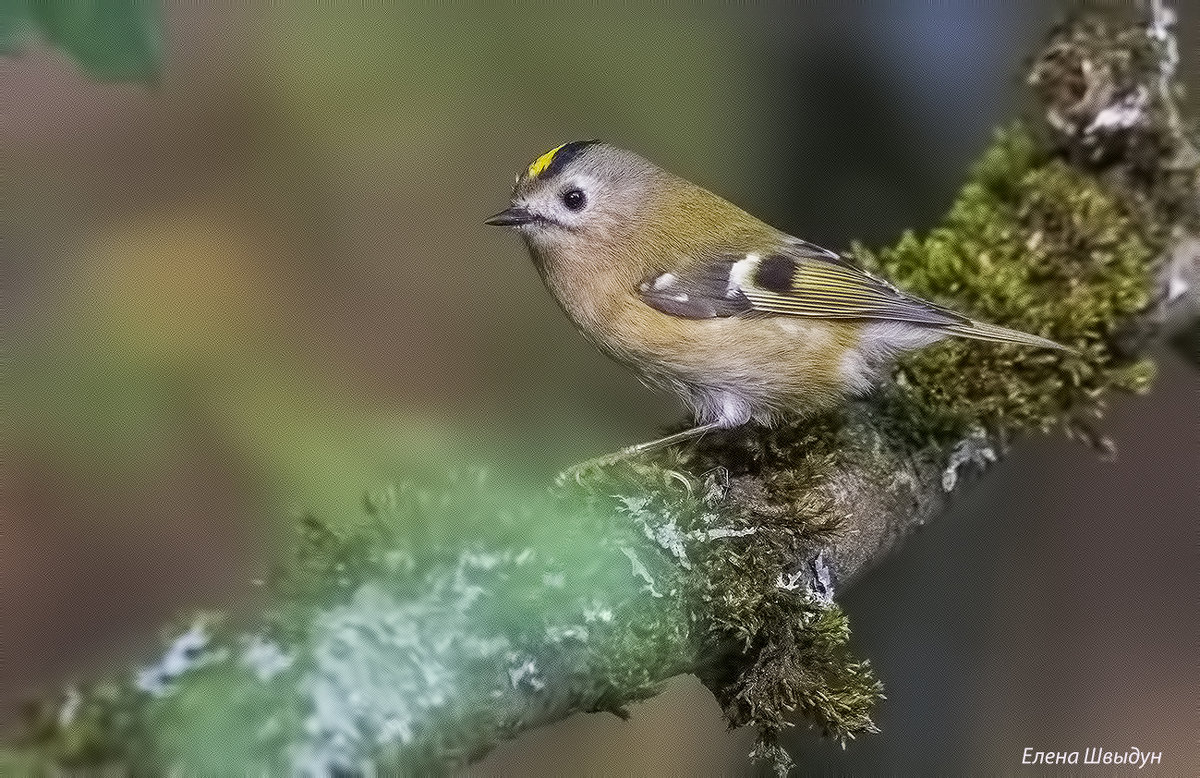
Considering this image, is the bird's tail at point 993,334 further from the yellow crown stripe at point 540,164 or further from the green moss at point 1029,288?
the yellow crown stripe at point 540,164

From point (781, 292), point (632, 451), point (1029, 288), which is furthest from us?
point (1029, 288)

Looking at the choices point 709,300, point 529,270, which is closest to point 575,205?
point 709,300

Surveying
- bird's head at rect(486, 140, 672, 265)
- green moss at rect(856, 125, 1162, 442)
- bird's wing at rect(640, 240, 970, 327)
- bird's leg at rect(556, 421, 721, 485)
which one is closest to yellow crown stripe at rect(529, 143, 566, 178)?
bird's head at rect(486, 140, 672, 265)

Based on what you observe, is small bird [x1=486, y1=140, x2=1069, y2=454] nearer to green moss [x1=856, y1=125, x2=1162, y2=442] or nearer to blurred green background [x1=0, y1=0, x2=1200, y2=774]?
green moss [x1=856, y1=125, x2=1162, y2=442]

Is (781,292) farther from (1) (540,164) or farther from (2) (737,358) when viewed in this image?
(1) (540,164)

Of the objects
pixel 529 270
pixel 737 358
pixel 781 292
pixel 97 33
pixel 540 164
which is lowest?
pixel 97 33

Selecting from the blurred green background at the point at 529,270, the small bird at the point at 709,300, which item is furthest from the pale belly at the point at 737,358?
the blurred green background at the point at 529,270
